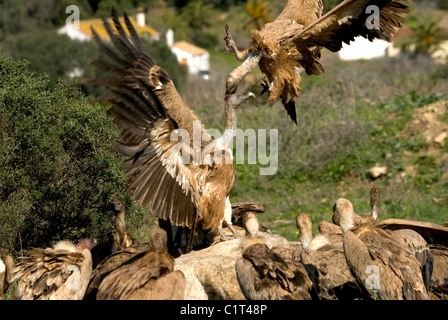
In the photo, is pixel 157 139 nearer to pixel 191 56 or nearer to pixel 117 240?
pixel 117 240

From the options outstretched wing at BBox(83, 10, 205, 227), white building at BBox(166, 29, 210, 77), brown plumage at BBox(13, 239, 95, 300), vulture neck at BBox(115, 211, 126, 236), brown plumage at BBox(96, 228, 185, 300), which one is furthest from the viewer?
white building at BBox(166, 29, 210, 77)

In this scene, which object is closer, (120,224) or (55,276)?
(55,276)

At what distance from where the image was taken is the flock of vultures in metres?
5.97

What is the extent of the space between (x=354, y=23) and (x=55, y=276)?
13.9ft

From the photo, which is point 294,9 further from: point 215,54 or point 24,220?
point 215,54

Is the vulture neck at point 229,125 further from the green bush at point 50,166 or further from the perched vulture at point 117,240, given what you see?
the green bush at point 50,166

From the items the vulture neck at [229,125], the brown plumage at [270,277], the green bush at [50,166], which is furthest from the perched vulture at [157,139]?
the brown plumage at [270,277]

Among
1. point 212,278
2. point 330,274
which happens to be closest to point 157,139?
point 212,278

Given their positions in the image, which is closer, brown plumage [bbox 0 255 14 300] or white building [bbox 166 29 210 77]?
brown plumage [bbox 0 255 14 300]

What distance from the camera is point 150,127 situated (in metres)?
7.46

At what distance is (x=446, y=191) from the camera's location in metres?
13.4

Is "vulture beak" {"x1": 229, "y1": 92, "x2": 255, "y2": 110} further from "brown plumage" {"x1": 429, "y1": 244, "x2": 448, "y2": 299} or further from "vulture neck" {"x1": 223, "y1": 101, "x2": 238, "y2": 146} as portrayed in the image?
"brown plumage" {"x1": 429, "y1": 244, "x2": 448, "y2": 299}

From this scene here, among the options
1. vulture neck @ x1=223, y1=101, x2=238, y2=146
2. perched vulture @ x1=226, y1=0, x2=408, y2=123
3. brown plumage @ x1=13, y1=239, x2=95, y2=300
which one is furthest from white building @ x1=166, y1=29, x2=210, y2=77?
brown plumage @ x1=13, y1=239, x2=95, y2=300
